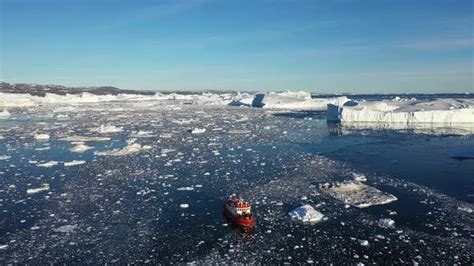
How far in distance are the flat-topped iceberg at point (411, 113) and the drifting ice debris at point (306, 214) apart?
22.8 metres

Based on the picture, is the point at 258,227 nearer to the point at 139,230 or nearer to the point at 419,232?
the point at 139,230

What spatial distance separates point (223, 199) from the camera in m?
11.2

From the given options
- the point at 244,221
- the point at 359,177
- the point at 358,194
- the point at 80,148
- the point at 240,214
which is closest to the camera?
the point at 244,221

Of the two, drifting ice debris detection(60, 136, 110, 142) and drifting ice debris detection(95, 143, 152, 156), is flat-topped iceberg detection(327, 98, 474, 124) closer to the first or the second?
drifting ice debris detection(60, 136, 110, 142)

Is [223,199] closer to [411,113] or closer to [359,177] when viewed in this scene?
[359,177]

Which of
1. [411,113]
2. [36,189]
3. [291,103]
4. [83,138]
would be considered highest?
[411,113]

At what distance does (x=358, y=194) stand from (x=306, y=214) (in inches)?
97.6

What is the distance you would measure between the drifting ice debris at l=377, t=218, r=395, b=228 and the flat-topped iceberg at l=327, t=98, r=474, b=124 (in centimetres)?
2263

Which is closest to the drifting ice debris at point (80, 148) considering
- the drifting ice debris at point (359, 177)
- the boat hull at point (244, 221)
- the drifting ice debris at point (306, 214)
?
the drifting ice debris at point (359, 177)

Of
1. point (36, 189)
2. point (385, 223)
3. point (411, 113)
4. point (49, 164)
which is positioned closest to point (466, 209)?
point (385, 223)

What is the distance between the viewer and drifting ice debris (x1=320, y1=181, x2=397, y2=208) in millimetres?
10762

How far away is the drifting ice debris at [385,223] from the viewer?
9125 millimetres

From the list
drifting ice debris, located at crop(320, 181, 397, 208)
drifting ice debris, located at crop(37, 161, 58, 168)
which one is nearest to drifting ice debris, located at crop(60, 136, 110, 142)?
drifting ice debris, located at crop(37, 161, 58, 168)

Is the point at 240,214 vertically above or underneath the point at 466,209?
above
